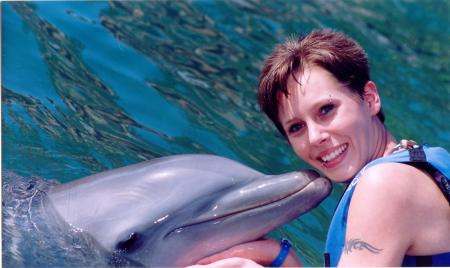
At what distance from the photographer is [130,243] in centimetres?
427

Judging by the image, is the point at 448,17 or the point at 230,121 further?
the point at 448,17

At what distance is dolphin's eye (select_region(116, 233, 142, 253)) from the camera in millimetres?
4246

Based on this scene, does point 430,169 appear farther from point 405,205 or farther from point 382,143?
point 382,143

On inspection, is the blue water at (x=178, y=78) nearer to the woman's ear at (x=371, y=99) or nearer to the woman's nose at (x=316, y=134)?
the woman's nose at (x=316, y=134)

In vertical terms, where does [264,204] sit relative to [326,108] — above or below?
below

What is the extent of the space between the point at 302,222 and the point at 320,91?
3789 mm

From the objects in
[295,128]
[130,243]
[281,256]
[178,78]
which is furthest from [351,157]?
[178,78]

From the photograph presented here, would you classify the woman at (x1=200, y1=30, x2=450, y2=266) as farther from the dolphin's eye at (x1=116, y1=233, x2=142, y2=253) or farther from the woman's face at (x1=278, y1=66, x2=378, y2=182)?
the dolphin's eye at (x1=116, y1=233, x2=142, y2=253)

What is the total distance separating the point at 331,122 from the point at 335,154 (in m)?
0.20

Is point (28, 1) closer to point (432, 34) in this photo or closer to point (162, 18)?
point (162, 18)

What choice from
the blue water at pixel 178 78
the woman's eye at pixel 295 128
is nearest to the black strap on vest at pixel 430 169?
the woman's eye at pixel 295 128

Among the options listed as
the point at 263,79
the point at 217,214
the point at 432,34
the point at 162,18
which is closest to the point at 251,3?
the point at 162,18

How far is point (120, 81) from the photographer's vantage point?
354 inches

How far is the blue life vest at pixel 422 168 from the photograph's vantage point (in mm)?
3840
